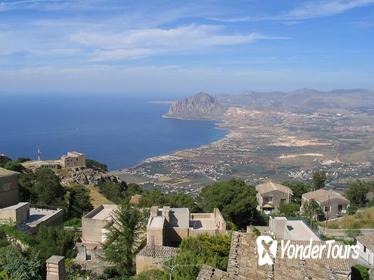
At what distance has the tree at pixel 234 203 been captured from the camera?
2455cm

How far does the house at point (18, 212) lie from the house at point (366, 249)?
1441 centimetres

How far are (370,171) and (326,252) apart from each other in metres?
84.8

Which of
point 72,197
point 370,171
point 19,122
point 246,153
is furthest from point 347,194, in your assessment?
point 19,122

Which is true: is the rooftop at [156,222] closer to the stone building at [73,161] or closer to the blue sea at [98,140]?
the stone building at [73,161]

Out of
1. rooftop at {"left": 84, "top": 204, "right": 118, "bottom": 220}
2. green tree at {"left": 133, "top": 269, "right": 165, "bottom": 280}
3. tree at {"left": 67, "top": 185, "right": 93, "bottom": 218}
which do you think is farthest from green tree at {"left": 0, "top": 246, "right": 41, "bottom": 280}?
tree at {"left": 67, "top": 185, "right": 93, "bottom": 218}

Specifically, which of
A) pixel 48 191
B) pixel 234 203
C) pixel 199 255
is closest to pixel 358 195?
pixel 234 203

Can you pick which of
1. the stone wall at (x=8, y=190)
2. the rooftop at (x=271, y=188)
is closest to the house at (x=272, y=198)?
the rooftop at (x=271, y=188)

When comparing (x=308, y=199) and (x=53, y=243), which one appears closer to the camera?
(x=53, y=243)

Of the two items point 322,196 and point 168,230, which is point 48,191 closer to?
point 168,230

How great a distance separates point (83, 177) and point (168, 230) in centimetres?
2551

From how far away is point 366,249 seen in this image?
19.0 m

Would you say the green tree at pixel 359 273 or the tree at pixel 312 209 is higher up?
the green tree at pixel 359 273

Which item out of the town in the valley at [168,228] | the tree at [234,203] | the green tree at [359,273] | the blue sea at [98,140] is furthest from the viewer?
the blue sea at [98,140]

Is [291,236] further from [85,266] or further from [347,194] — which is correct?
[347,194]
